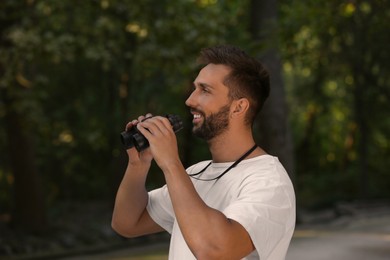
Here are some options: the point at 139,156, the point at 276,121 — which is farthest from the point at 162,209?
the point at 276,121

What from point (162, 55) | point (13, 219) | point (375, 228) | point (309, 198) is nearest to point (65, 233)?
point (13, 219)

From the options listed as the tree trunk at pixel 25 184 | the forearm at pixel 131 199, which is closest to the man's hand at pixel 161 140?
the forearm at pixel 131 199

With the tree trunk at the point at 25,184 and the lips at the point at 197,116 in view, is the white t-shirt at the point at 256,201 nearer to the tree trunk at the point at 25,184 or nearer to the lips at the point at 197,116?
the lips at the point at 197,116

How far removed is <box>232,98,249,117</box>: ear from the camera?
3086mm

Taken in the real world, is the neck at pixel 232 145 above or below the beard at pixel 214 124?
below

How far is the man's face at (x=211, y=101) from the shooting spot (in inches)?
121

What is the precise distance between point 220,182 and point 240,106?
281 mm

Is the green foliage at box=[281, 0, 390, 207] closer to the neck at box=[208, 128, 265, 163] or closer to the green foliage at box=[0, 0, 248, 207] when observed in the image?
the green foliage at box=[0, 0, 248, 207]

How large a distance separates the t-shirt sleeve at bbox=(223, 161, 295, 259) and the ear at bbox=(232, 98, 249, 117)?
254mm

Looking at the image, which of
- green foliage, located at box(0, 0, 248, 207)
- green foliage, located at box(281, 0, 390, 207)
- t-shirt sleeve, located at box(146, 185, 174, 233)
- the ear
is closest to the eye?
the ear

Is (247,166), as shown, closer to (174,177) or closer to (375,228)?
(174,177)

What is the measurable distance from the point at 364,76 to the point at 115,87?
7.68 metres

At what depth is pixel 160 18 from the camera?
15422 mm

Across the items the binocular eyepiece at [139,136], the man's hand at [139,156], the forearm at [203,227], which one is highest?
the binocular eyepiece at [139,136]
